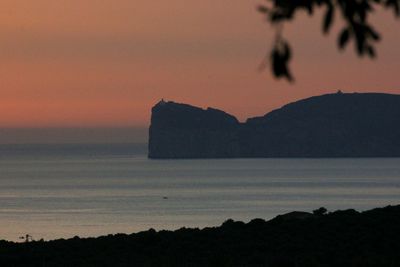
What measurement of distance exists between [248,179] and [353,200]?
60.2 metres

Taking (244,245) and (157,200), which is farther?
(157,200)

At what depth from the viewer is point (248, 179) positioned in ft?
640

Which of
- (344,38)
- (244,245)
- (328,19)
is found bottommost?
(244,245)

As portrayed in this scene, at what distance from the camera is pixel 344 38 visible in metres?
10.3

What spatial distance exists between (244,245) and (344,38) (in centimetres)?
3122

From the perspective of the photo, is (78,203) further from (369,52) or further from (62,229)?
(369,52)

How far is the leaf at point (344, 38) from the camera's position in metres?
10.3

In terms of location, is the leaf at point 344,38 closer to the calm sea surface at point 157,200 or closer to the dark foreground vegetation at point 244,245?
the dark foreground vegetation at point 244,245

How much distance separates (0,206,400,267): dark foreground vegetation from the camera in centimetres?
3725

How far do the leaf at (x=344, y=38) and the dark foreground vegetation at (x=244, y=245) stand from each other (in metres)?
23.9

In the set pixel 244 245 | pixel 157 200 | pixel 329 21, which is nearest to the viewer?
pixel 329 21

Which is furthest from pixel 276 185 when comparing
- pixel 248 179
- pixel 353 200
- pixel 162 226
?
pixel 162 226

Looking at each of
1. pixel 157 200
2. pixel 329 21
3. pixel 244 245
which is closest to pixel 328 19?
pixel 329 21

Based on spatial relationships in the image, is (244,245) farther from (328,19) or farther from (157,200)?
(157,200)
